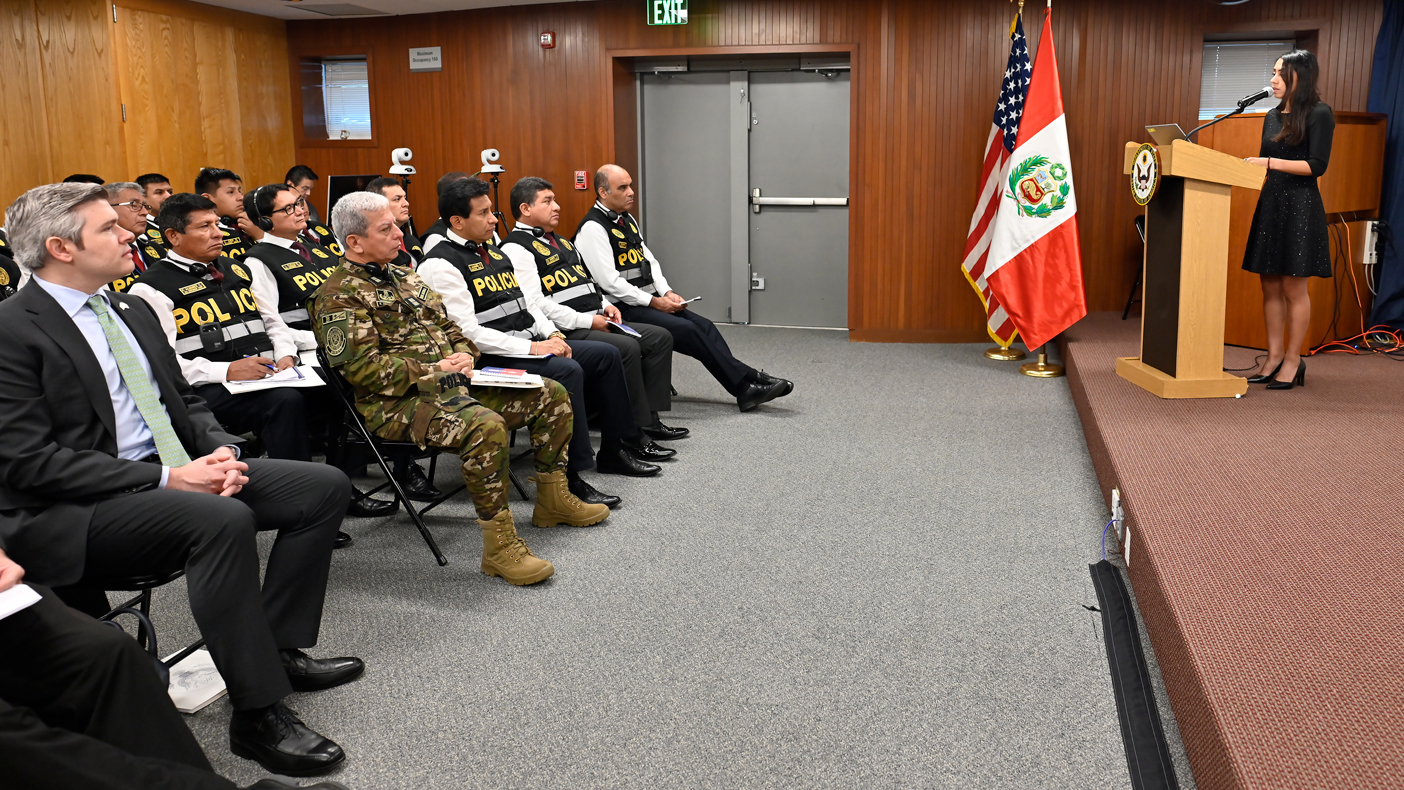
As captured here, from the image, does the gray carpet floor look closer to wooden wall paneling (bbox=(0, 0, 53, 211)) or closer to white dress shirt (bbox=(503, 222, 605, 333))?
white dress shirt (bbox=(503, 222, 605, 333))

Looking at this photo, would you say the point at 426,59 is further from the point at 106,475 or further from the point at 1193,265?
the point at 106,475

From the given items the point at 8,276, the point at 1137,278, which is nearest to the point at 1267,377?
the point at 1137,278

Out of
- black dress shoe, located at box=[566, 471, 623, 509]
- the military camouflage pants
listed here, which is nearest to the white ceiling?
black dress shoe, located at box=[566, 471, 623, 509]

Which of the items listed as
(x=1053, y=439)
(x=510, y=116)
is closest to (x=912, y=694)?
(x=1053, y=439)

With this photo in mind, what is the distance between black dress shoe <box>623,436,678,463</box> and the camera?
14.6 ft

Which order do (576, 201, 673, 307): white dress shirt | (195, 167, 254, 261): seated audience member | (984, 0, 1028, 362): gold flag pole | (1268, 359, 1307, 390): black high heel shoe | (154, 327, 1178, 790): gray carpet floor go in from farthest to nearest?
(984, 0, 1028, 362): gold flag pole, (576, 201, 673, 307): white dress shirt, (195, 167, 254, 261): seated audience member, (1268, 359, 1307, 390): black high heel shoe, (154, 327, 1178, 790): gray carpet floor

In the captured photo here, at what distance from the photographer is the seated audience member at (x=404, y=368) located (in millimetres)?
3127

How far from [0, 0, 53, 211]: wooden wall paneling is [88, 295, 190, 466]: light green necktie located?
5283mm

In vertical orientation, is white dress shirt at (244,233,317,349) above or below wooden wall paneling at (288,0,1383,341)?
below

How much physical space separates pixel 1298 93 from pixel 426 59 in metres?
6.35

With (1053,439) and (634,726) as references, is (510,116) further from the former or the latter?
(634,726)

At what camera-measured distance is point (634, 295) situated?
16.9 ft

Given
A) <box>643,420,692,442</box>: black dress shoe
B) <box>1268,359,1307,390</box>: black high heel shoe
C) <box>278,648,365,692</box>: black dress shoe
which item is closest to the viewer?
<box>278,648,365,692</box>: black dress shoe

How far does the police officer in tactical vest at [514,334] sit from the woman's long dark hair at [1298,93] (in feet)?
9.87
